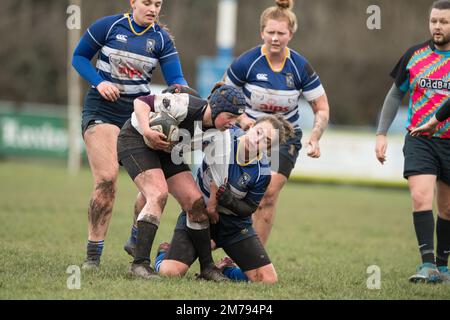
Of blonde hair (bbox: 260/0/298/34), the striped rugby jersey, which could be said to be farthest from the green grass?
blonde hair (bbox: 260/0/298/34)

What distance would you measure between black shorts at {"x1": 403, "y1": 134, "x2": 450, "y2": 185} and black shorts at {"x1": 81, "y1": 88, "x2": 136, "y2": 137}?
96.6 inches

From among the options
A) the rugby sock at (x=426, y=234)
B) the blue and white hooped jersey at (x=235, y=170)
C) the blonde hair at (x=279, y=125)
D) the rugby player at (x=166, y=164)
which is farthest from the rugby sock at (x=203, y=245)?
the rugby sock at (x=426, y=234)

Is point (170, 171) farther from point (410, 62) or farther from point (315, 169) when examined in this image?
point (315, 169)

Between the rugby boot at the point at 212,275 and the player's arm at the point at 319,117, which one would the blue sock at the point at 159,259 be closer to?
the rugby boot at the point at 212,275

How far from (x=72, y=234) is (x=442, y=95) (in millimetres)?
4506

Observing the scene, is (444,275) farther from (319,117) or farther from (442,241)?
(319,117)

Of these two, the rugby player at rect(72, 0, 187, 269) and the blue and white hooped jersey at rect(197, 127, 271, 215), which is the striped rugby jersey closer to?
the blue and white hooped jersey at rect(197, 127, 271, 215)

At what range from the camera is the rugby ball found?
5.86m

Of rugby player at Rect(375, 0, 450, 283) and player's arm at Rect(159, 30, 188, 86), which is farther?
player's arm at Rect(159, 30, 188, 86)

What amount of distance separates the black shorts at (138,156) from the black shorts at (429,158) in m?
1.96

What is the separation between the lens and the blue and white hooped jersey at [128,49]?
670cm

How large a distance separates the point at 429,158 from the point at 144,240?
2.55 meters

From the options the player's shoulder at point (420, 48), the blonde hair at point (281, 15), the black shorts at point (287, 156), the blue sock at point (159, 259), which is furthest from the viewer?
the black shorts at point (287, 156)

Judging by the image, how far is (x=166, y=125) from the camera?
5852 mm
